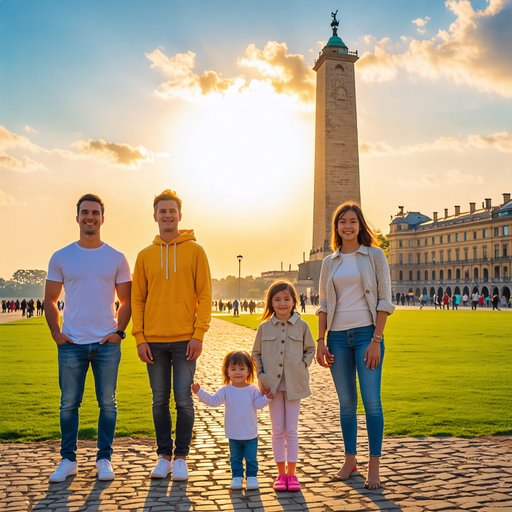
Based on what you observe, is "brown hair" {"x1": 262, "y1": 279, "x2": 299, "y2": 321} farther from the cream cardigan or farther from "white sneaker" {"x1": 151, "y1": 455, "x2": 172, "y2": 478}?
"white sneaker" {"x1": 151, "y1": 455, "x2": 172, "y2": 478}

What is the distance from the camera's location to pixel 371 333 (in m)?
4.46

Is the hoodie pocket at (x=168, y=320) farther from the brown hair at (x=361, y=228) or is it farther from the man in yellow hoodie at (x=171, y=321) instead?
the brown hair at (x=361, y=228)

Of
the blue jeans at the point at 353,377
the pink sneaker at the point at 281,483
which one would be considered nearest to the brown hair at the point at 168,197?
the blue jeans at the point at 353,377

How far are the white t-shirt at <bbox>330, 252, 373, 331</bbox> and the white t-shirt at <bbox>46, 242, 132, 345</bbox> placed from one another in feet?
6.40

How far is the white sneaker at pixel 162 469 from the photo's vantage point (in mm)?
4438

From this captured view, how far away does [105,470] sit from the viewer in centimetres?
442

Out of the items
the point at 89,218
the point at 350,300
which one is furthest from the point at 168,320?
the point at 350,300

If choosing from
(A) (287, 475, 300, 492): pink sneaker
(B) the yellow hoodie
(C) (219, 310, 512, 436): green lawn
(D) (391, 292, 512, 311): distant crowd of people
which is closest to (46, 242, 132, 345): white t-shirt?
(B) the yellow hoodie

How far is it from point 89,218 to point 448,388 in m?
6.35

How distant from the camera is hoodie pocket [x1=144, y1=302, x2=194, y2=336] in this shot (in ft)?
15.0

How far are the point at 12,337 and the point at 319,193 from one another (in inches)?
1489

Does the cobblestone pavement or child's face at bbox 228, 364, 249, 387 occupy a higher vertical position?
child's face at bbox 228, 364, 249, 387

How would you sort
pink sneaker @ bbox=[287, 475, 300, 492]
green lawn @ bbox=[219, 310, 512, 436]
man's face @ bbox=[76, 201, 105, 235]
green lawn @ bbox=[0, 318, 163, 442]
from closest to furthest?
pink sneaker @ bbox=[287, 475, 300, 492] → man's face @ bbox=[76, 201, 105, 235] → green lawn @ bbox=[0, 318, 163, 442] → green lawn @ bbox=[219, 310, 512, 436]

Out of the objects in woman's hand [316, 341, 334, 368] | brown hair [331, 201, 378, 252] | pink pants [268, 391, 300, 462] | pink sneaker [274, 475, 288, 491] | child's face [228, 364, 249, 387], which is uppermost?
brown hair [331, 201, 378, 252]
